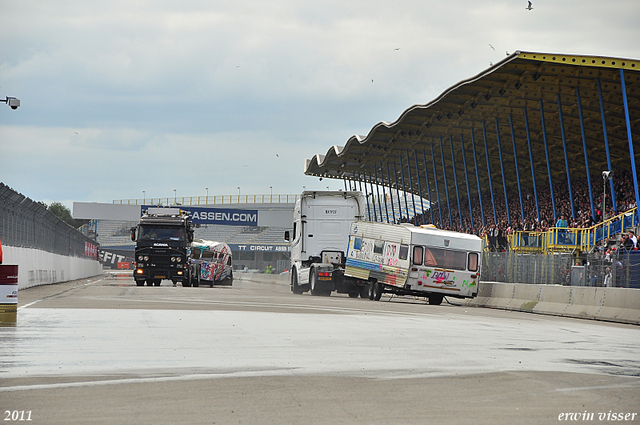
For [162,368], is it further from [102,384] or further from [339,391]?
[339,391]

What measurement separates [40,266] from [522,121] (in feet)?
93.9

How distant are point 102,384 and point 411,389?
2833 millimetres

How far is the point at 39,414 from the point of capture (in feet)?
21.2

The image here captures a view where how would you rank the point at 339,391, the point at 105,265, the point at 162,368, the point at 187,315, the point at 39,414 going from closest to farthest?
the point at 39,414 < the point at 339,391 < the point at 162,368 < the point at 187,315 < the point at 105,265

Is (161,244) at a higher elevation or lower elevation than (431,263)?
higher

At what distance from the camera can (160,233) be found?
38.9 metres

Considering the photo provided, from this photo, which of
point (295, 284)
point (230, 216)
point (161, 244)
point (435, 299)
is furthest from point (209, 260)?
point (230, 216)

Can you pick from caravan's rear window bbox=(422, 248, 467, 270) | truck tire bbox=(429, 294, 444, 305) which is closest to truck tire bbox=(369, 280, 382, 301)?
truck tire bbox=(429, 294, 444, 305)

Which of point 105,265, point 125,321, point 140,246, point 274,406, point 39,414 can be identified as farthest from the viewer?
point 105,265

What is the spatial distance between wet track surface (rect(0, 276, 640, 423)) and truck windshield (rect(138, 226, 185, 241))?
71.9 feet

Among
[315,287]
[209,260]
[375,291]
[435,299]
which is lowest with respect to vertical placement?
[435,299]

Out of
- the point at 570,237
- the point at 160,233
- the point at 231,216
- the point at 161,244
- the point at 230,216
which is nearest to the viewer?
the point at 570,237

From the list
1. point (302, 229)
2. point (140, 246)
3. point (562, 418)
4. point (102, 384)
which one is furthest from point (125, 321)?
point (140, 246)

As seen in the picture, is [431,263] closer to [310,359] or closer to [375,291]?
[375,291]
